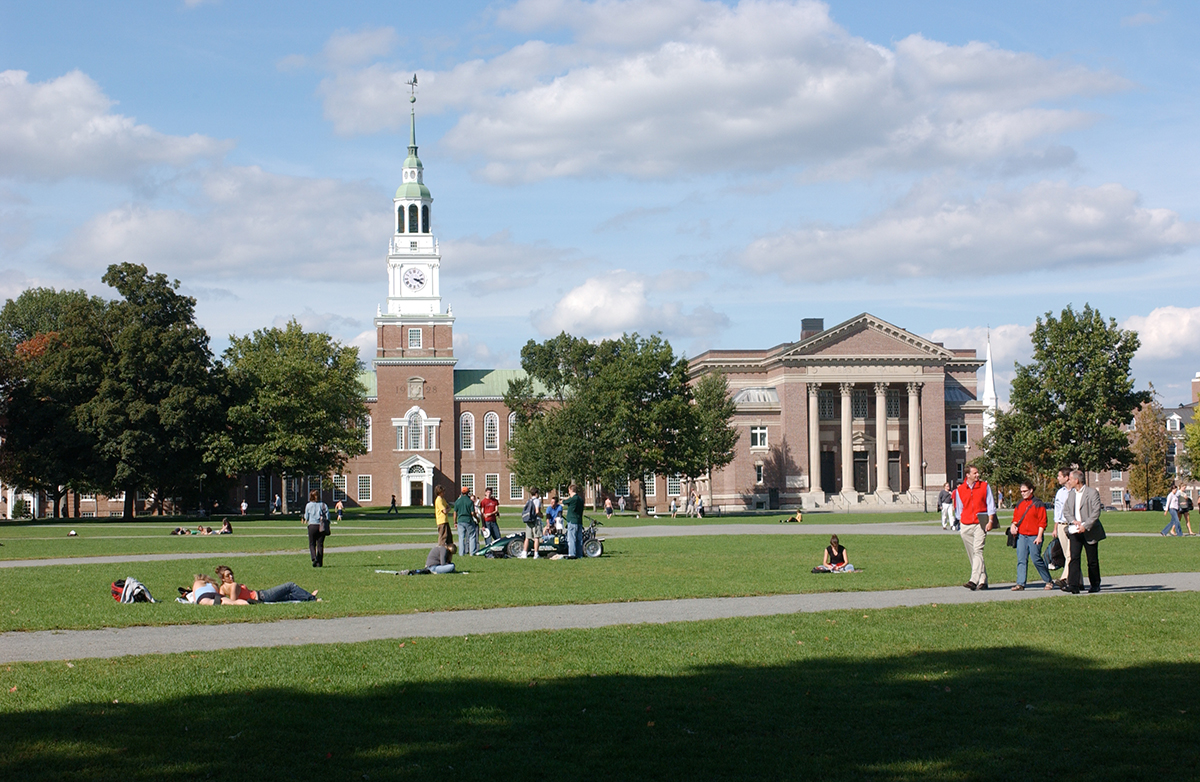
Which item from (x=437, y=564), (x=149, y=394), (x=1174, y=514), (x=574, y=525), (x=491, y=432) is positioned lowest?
(x=1174, y=514)

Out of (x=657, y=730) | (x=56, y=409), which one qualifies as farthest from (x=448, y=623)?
(x=56, y=409)

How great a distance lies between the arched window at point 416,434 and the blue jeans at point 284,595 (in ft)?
283

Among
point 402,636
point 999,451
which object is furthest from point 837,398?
point 402,636

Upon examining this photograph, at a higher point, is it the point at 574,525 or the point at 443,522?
the point at 443,522

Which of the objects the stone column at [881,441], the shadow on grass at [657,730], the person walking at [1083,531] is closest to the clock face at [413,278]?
the stone column at [881,441]

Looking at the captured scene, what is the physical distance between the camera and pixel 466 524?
2786cm

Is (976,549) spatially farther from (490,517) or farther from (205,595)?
(490,517)

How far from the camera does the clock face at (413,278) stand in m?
100

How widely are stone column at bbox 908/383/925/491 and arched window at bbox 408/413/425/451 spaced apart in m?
43.2

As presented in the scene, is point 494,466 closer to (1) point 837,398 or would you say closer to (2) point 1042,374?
(1) point 837,398

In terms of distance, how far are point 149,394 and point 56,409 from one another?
16.4 ft

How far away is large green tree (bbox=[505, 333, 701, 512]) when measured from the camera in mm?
70625

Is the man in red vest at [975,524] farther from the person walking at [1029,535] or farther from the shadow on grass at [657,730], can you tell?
the shadow on grass at [657,730]

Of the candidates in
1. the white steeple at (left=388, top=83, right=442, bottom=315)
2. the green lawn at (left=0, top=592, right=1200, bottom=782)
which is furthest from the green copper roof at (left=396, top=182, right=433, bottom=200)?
the green lawn at (left=0, top=592, right=1200, bottom=782)
